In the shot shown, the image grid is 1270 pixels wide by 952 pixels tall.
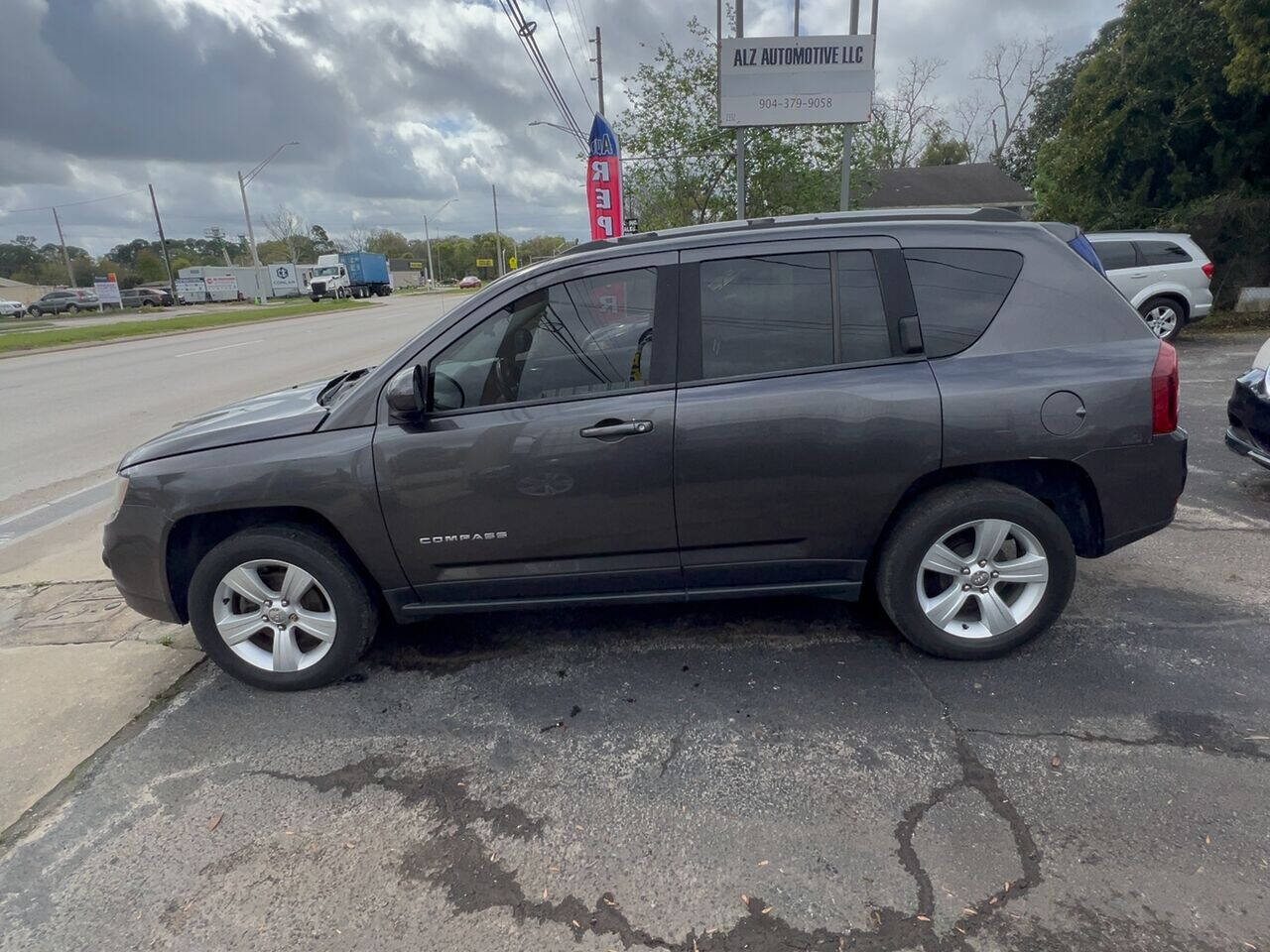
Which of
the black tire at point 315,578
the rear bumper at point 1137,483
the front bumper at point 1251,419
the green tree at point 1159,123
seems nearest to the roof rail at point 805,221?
the rear bumper at point 1137,483

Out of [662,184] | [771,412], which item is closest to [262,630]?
[771,412]

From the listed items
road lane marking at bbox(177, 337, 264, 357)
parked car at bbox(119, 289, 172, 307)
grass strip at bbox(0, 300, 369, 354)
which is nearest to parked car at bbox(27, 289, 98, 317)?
parked car at bbox(119, 289, 172, 307)

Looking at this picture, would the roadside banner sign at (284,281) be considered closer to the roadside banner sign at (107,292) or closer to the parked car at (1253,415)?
the roadside banner sign at (107,292)

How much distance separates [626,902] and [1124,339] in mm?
2946

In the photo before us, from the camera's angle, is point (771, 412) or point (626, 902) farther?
point (771, 412)

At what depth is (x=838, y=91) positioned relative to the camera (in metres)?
11.4

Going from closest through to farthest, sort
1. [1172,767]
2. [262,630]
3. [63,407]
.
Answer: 1. [1172,767]
2. [262,630]
3. [63,407]

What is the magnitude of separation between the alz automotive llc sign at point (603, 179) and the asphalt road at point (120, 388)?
5.44 meters

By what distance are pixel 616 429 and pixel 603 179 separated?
Result: 10664mm

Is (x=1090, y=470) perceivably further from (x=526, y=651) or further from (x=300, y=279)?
(x=300, y=279)

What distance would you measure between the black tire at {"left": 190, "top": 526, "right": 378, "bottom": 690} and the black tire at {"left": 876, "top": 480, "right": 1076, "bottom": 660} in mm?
2317

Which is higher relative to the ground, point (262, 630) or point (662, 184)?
point (662, 184)

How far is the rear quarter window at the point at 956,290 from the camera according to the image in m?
3.20

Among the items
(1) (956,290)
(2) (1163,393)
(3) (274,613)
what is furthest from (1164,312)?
(3) (274,613)
